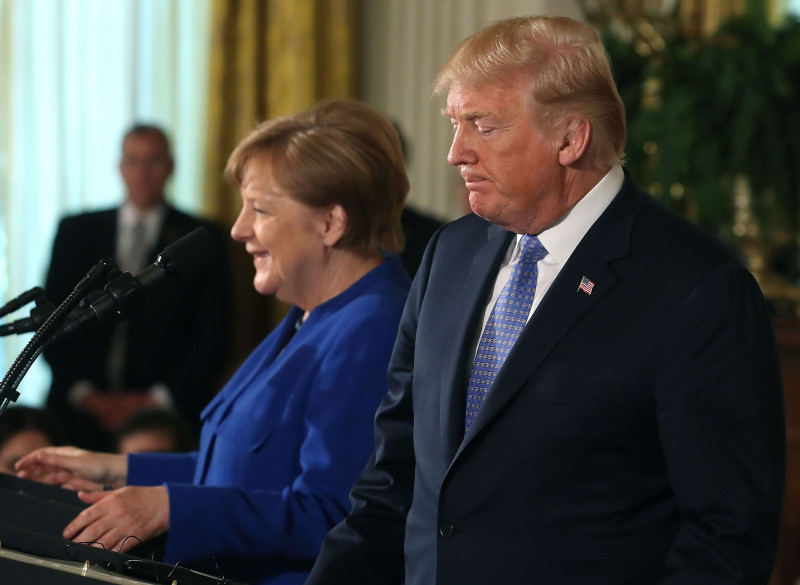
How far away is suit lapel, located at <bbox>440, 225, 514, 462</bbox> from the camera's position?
5.68ft

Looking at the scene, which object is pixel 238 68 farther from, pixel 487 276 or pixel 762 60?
pixel 487 276

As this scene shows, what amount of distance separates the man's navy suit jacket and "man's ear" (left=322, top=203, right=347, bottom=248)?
0.61 meters

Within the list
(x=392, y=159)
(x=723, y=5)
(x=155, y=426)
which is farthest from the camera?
(x=723, y=5)

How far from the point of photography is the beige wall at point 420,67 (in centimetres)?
552

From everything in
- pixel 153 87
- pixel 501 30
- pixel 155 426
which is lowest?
pixel 155 426

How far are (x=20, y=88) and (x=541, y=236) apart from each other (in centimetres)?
394

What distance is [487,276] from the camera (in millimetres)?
1803

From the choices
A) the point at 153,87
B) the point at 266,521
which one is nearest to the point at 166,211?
the point at 153,87

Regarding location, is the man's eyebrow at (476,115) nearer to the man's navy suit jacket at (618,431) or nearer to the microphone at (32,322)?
the man's navy suit jacket at (618,431)

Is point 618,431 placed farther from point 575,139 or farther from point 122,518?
point 122,518

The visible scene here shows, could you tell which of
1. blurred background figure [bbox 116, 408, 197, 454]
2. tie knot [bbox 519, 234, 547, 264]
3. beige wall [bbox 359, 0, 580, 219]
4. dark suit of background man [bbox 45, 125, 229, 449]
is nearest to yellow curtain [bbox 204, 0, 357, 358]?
beige wall [bbox 359, 0, 580, 219]

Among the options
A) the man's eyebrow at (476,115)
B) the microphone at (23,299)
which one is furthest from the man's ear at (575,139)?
the microphone at (23,299)

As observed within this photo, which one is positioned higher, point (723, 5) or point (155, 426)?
point (723, 5)

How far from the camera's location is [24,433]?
345 centimetres
